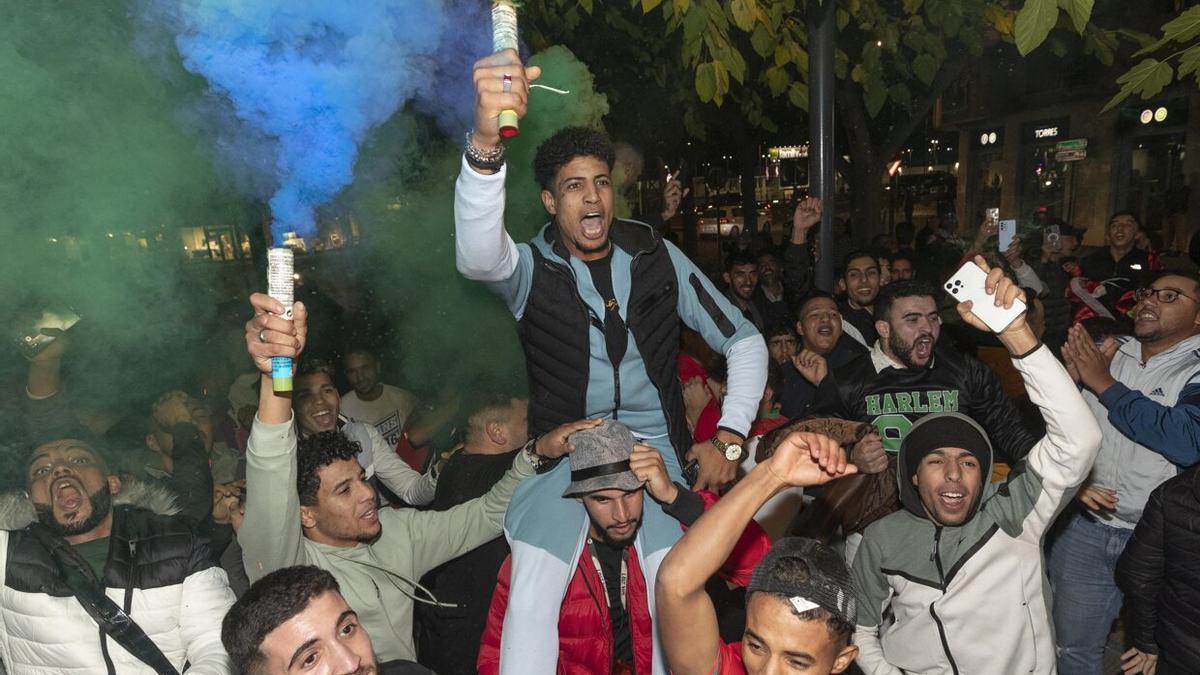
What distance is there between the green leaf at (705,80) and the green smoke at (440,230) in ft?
2.26

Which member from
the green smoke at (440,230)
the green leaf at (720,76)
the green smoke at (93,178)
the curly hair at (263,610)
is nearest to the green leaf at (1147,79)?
the green leaf at (720,76)

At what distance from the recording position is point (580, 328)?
3.18 m

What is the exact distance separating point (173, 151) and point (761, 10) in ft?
11.1

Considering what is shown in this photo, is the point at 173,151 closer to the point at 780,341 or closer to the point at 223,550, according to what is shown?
the point at 223,550

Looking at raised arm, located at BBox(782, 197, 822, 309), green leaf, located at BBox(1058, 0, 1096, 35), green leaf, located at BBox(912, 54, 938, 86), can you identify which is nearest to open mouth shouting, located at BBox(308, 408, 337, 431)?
raised arm, located at BBox(782, 197, 822, 309)

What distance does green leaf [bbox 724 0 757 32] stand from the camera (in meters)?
4.51

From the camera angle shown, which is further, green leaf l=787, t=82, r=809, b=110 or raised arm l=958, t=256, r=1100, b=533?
green leaf l=787, t=82, r=809, b=110

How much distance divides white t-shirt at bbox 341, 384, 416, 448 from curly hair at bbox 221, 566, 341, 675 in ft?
9.73

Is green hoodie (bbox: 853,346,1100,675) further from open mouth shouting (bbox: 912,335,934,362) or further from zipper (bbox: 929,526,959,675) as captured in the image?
open mouth shouting (bbox: 912,335,934,362)

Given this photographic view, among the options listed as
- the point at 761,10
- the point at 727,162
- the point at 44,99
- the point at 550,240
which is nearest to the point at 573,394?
the point at 550,240

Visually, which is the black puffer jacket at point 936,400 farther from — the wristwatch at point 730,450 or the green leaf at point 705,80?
the green leaf at point 705,80

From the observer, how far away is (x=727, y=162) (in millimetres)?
→ 28516

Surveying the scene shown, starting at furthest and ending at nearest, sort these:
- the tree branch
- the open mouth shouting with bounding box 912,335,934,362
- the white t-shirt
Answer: the tree branch → the white t-shirt → the open mouth shouting with bounding box 912,335,934,362

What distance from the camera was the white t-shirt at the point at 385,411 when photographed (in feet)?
18.5
